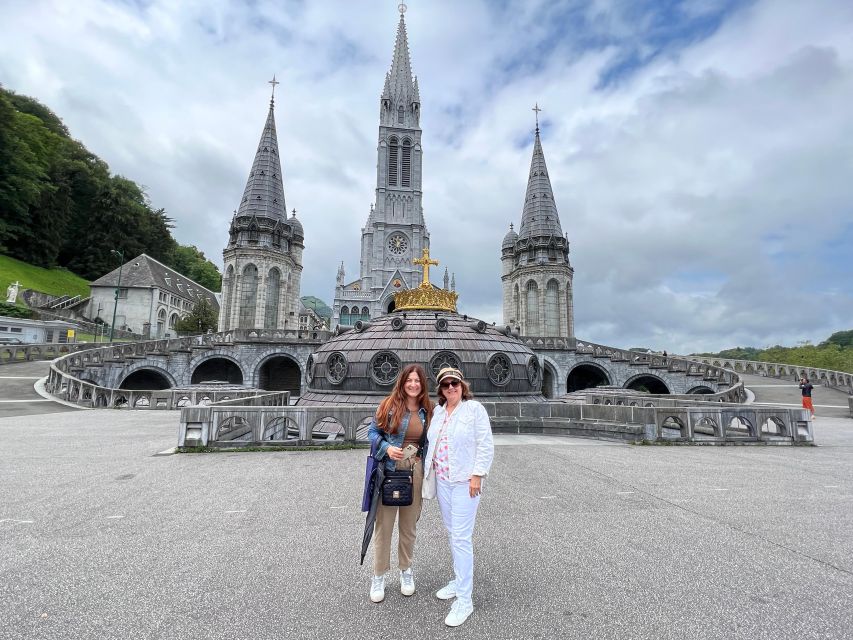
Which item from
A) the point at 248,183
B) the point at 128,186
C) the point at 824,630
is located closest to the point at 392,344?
the point at 824,630

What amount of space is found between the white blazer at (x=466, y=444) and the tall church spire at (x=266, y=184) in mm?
49927

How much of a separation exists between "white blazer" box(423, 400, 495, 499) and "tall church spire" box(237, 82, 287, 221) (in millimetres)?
49927

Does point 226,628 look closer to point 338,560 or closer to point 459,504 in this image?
point 338,560

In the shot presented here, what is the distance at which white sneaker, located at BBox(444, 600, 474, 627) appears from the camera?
2949mm

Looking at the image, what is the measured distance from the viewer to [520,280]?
164 feet

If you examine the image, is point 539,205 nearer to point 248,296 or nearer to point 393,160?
point 248,296

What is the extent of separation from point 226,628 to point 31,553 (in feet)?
9.31

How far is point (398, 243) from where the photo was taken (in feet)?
255

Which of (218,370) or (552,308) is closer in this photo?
(218,370)

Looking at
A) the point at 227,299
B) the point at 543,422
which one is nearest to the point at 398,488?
the point at 543,422

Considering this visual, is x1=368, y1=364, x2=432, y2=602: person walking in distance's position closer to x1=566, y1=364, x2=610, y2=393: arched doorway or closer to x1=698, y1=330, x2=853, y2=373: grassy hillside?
x1=566, y1=364, x2=610, y2=393: arched doorway

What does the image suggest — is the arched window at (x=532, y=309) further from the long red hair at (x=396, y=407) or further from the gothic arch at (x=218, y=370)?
the long red hair at (x=396, y=407)

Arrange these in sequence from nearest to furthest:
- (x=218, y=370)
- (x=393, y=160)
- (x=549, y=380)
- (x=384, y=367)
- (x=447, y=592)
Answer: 1. (x=447, y=592)
2. (x=384, y=367)
3. (x=218, y=370)
4. (x=549, y=380)
5. (x=393, y=160)

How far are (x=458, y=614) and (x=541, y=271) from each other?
157 feet
